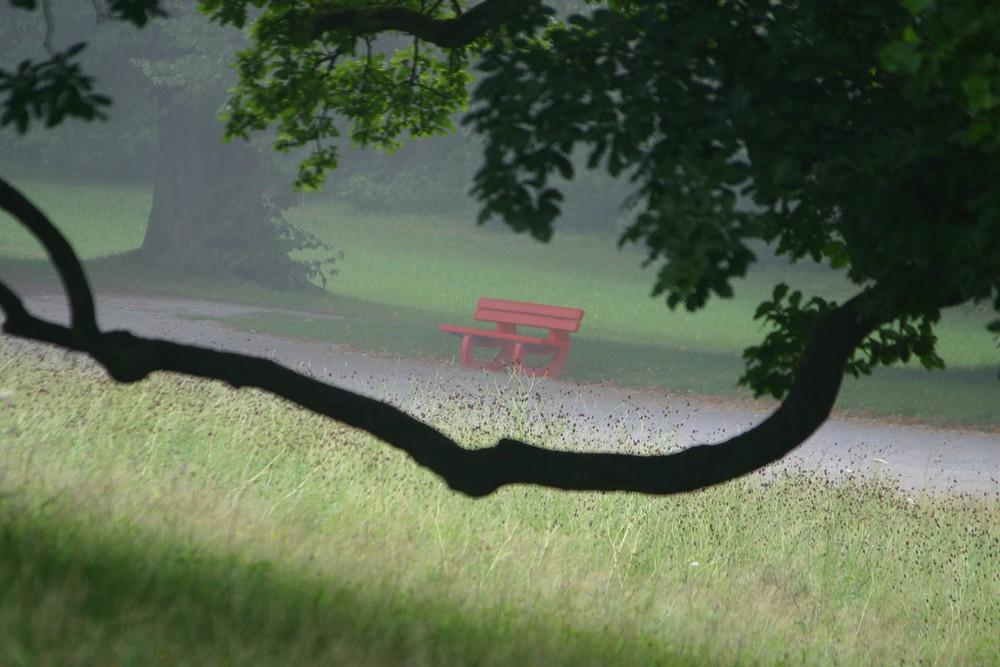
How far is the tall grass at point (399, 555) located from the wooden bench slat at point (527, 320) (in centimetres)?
597

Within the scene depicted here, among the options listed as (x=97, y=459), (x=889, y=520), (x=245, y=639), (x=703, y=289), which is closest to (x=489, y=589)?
(x=245, y=639)

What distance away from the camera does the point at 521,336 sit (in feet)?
55.6

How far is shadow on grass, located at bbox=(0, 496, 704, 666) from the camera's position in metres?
3.67

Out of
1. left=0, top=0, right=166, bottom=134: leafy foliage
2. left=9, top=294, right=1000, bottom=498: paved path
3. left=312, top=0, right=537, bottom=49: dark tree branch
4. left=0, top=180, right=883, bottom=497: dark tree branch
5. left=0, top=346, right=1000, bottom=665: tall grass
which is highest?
left=312, top=0, right=537, bottom=49: dark tree branch

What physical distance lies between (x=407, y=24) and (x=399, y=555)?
265 centimetres

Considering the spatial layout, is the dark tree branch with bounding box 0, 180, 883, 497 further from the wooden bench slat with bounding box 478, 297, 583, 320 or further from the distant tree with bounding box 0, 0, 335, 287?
the distant tree with bounding box 0, 0, 335, 287

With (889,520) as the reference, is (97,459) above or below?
below

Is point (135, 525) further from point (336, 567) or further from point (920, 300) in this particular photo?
point (920, 300)

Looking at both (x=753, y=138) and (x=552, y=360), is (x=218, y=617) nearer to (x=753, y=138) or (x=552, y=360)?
(x=753, y=138)

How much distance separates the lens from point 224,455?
8211 millimetres

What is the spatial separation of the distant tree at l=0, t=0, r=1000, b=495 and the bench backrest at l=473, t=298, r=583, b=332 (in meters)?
11.6

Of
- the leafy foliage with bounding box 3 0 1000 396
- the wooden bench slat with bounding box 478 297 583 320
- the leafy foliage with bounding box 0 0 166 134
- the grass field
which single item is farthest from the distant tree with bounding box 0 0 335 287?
the leafy foliage with bounding box 3 0 1000 396

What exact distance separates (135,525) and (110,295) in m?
17.9

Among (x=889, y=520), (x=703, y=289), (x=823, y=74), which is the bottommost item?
(x=889, y=520)
